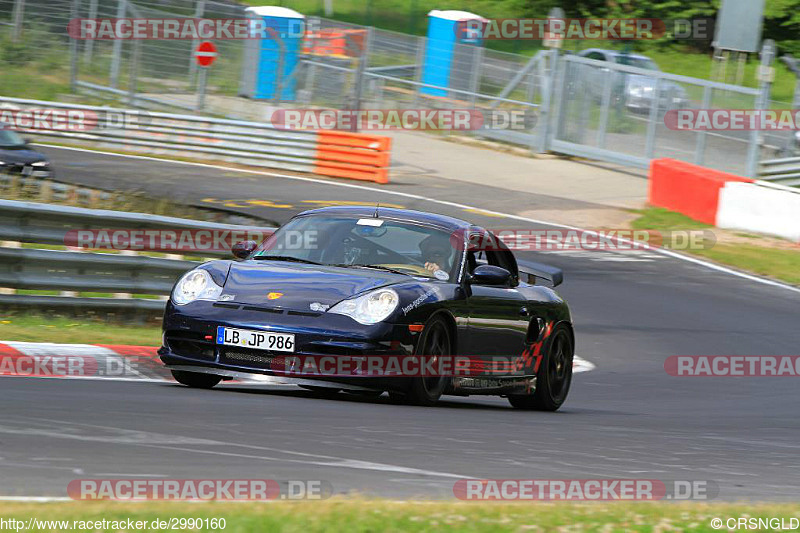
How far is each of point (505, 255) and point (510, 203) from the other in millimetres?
15240

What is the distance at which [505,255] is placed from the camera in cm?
1037

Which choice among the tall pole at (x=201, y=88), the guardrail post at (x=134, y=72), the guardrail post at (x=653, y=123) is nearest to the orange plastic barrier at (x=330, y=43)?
the tall pole at (x=201, y=88)

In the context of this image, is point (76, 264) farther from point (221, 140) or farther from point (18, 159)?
point (221, 140)

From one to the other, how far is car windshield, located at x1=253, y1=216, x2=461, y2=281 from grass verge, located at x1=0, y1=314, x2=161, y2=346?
5.69 ft

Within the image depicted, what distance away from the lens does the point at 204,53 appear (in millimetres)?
29578

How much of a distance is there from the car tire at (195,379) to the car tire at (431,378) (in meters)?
1.31

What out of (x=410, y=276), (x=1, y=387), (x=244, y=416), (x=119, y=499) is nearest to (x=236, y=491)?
(x=119, y=499)

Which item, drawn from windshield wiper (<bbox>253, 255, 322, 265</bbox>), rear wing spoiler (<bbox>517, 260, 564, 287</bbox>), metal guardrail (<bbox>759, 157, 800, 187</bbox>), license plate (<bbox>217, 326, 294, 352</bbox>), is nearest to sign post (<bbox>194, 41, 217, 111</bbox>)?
metal guardrail (<bbox>759, 157, 800, 187</bbox>)

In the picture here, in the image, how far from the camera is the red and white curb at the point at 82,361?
358 inches

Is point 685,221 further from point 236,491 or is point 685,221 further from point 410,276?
point 236,491

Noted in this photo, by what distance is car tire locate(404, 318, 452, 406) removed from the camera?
28.2 feet

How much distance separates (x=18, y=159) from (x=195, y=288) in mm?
11782

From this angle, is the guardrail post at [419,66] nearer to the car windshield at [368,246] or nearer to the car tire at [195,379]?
the car windshield at [368,246]

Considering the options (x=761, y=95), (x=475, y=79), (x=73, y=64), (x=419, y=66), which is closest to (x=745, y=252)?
(x=761, y=95)
